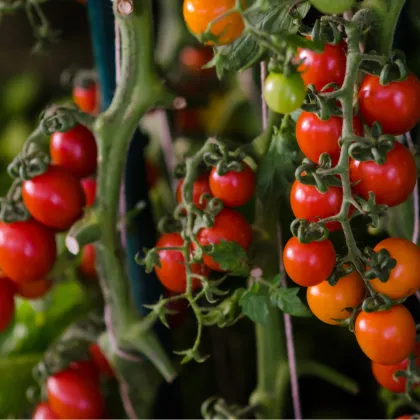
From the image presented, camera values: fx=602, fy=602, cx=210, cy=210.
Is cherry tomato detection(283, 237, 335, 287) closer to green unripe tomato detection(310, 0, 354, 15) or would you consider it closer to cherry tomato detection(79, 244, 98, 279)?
green unripe tomato detection(310, 0, 354, 15)

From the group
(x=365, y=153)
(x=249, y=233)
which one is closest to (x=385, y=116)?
(x=365, y=153)

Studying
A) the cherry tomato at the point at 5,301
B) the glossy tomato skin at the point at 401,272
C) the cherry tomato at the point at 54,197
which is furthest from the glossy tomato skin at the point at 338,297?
the cherry tomato at the point at 5,301

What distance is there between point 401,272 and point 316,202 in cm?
8

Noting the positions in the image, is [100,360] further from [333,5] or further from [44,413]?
[333,5]

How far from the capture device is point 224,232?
0.50m

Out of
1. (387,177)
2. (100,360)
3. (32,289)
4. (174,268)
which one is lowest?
(100,360)

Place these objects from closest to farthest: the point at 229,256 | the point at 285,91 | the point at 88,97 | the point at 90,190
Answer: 1. the point at 285,91
2. the point at 229,256
3. the point at 90,190
4. the point at 88,97

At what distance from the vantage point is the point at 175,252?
20.8 inches

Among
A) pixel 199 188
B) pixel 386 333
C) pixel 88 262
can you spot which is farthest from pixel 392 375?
pixel 88 262

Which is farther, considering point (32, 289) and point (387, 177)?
point (32, 289)

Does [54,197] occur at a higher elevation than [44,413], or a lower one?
higher

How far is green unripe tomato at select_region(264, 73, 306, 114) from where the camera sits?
Result: 0.36 metres

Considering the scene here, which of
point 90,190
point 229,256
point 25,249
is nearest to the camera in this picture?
point 229,256

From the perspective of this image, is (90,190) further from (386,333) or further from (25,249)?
(386,333)
